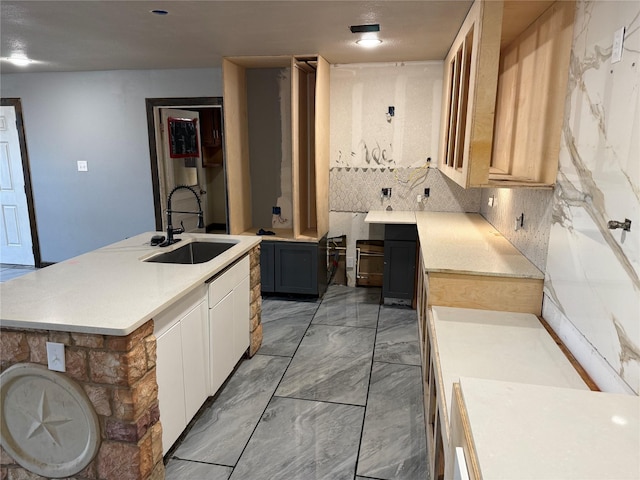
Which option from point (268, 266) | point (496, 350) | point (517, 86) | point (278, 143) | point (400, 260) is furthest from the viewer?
point (278, 143)

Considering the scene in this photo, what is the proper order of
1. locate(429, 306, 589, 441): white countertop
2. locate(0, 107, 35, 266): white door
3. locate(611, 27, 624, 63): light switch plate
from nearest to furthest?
locate(611, 27, 624, 63): light switch plate → locate(429, 306, 589, 441): white countertop → locate(0, 107, 35, 266): white door

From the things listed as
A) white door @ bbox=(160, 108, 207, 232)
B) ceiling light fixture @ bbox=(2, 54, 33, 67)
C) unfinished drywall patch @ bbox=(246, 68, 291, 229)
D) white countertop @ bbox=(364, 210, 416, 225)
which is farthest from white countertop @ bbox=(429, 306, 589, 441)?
ceiling light fixture @ bbox=(2, 54, 33, 67)

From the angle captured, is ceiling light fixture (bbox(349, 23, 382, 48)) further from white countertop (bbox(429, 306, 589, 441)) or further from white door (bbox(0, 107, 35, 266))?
white door (bbox(0, 107, 35, 266))

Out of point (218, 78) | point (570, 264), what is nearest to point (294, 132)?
point (218, 78)

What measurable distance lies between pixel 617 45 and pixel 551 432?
133 centimetres

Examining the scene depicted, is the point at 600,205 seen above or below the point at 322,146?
below

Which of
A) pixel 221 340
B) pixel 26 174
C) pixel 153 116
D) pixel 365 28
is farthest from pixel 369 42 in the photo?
pixel 26 174

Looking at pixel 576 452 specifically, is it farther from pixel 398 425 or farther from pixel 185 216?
pixel 185 216

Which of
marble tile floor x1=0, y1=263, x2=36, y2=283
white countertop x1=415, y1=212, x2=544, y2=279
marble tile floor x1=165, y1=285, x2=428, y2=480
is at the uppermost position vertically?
white countertop x1=415, y1=212, x2=544, y2=279

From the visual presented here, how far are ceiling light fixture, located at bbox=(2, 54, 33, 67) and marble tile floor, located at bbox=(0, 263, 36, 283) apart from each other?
2.35 metres

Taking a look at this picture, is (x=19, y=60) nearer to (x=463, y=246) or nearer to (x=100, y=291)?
(x=100, y=291)

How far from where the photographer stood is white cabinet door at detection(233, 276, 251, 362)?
111 inches

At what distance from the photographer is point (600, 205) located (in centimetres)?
159

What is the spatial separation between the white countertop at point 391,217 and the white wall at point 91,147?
87.9 inches
